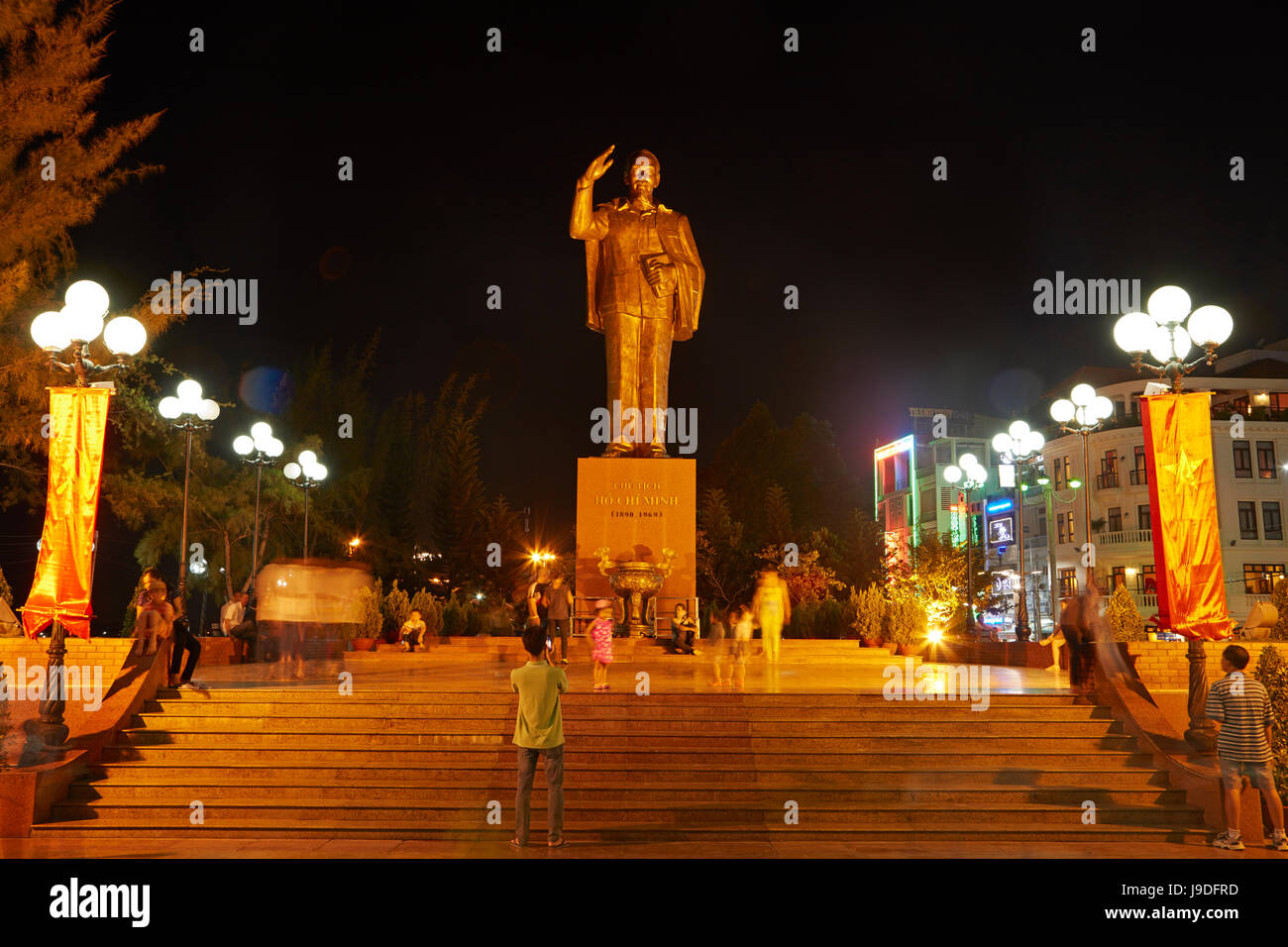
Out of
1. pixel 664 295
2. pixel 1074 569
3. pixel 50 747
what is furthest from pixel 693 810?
pixel 1074 569

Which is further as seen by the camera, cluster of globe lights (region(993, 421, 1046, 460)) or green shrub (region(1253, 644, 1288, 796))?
cluster of globe lights (region(993, 421, 1046, 460))

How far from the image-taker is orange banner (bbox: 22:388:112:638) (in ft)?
30.1

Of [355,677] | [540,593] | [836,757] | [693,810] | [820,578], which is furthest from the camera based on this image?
[820,578]

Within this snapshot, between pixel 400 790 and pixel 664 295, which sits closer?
pixel 400 790

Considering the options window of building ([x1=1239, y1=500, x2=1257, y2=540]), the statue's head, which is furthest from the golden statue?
window of building ([x1=1239, y1=500, x2=1257, y2=540])

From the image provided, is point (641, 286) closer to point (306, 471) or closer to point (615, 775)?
point (306, 471)

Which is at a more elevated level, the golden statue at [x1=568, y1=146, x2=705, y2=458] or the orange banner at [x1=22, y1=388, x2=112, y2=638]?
the golden statue at [x1=568, y1=146, x2=705, y2=458]

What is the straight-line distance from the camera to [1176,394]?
31.3ft

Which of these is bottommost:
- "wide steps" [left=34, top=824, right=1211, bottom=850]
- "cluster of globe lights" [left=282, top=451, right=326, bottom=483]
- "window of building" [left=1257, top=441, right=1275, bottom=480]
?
Result: "wide steps" [left=34, top=824, right=1211, bottom=850]

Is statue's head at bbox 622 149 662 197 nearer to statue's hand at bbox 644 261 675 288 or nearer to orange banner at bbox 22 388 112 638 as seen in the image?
statue's hand at bbox 644 261 675 288

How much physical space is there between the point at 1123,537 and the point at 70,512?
42520 millimetres

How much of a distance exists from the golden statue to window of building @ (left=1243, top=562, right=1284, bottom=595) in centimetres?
3103

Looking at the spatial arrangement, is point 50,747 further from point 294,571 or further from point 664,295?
point 664,295
